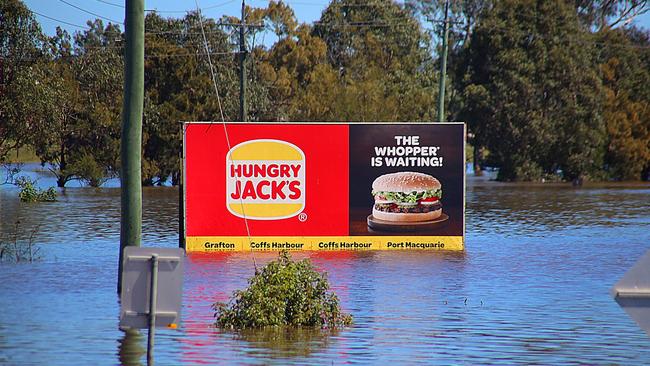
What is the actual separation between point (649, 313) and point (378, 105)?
236 ft

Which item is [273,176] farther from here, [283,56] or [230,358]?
[283,56]

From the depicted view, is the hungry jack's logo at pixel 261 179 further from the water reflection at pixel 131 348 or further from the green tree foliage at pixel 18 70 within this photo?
the green tree foliage at pixel 18 70

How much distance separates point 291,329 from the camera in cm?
1402

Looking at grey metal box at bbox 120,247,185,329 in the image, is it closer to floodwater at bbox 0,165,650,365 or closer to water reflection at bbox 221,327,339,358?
floodwater at bbox 0,165,650,365

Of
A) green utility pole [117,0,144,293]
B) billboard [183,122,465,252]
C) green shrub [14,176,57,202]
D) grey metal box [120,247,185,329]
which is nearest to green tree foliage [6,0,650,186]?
green shrub [14,176,57,202]

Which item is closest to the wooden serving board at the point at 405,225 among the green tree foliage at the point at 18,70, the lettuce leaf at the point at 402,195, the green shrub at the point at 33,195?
the lettuce leaf at the point at 402,195

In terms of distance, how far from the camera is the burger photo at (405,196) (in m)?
25.3

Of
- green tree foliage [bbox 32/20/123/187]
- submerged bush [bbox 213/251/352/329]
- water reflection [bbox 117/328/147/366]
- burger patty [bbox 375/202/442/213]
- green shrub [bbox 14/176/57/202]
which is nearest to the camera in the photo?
water reflection [bbox 117/328/147/366]

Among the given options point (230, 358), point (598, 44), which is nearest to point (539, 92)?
A: point (598, 44)

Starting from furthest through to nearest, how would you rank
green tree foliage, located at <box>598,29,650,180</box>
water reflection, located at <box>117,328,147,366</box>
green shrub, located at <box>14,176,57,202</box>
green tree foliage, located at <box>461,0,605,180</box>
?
green tree foliage, located at <box>598,29,650,180</box> < green tree foliage, located at <box>461,0,605,180</box> < green shrub, located at <box>14,176,57,202</box> < water reflection, located at <box>117,328,147,366</box>

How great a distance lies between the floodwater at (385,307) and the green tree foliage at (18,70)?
20493 millimetres

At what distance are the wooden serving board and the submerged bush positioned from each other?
35.5ft

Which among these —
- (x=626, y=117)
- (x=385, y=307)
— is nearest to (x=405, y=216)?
(x=385, y=307)

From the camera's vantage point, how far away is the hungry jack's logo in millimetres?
25000
